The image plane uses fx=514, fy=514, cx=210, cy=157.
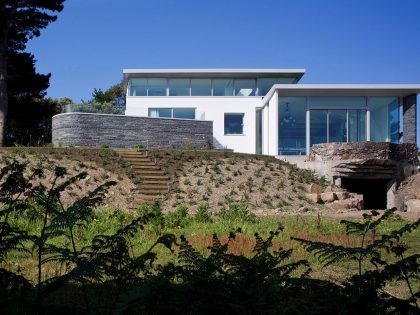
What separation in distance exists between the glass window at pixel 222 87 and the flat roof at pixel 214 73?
0.40 metres

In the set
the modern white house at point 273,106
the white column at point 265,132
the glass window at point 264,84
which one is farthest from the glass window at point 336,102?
the glass window at point 264,84

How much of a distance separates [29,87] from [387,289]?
30.5 meters

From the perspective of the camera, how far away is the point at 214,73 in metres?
36.8

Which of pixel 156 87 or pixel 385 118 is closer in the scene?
pixel 385 118

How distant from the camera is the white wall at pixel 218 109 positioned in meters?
35.3

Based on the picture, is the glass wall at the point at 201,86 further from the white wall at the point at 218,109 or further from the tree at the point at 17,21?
the tree at the point at 17,21

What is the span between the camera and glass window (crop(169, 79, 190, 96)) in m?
37.4

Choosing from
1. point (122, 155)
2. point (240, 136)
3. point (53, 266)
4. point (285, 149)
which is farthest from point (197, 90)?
point (53, 266)

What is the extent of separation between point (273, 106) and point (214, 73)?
778 cm

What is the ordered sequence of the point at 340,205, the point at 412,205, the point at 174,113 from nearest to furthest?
the point at 412,205
the point at 340,205
the point at 174,113

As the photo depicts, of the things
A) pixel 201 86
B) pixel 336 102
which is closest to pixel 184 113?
pixel 201 86

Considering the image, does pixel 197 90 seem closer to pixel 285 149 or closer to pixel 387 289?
pixel 285 149

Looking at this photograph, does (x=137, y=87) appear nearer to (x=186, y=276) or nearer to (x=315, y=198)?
(x=315, y=198)

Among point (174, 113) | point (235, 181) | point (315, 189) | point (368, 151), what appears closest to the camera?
point (315, 189)
